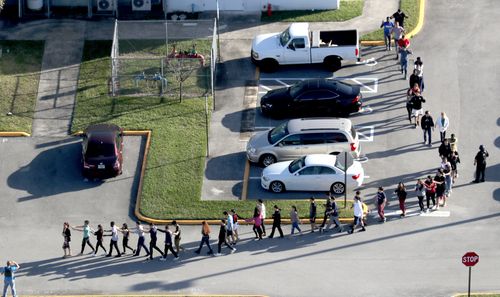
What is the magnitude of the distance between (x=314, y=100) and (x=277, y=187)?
5.09m

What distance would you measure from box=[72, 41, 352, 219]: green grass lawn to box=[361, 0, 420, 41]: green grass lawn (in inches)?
331

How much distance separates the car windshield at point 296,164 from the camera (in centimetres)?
5312

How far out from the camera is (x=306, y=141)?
179ft

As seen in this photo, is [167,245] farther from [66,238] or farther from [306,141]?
[306,141]

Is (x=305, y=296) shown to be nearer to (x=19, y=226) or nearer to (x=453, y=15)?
(x=19, y=226)

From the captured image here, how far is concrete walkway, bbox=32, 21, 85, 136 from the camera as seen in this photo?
2283 inches

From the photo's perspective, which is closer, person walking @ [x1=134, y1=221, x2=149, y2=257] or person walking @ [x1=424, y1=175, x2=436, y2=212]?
person walking @ [x1=134, y1=221, x2=149, y2=257]

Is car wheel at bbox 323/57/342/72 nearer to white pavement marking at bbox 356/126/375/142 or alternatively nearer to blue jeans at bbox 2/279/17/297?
white pavement marking at bbox 356/126/375/142

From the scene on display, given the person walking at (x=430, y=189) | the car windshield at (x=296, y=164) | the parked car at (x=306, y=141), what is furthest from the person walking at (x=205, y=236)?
the person walking at (x=430, y=189)

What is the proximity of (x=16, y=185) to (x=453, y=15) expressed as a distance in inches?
803

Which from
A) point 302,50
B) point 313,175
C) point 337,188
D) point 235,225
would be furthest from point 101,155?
point 302,50

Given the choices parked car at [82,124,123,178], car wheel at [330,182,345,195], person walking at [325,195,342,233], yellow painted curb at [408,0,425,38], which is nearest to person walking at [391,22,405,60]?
yellow painted curb at [408,0,425,38]

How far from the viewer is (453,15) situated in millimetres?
63625

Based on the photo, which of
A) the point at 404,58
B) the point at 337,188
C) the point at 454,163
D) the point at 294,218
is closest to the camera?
the point at 294,218
